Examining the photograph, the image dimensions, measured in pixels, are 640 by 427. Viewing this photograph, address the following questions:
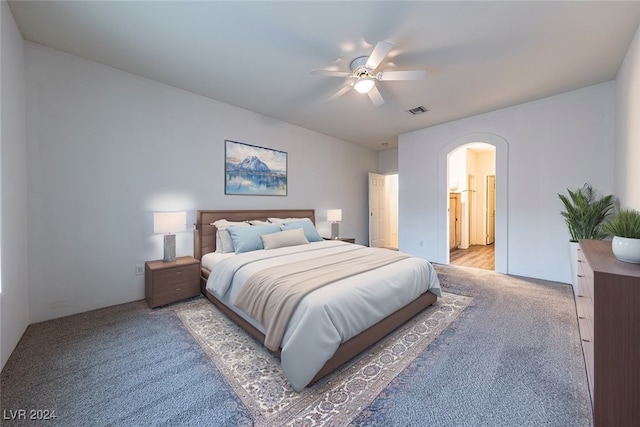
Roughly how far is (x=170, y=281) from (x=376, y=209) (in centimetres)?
516

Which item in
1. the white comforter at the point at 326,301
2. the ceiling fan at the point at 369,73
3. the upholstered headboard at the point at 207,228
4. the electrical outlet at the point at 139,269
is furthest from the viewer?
the upholstered headboard at the point at 207,228

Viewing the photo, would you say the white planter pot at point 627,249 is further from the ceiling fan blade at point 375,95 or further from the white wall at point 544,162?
the white wall at point 544,162

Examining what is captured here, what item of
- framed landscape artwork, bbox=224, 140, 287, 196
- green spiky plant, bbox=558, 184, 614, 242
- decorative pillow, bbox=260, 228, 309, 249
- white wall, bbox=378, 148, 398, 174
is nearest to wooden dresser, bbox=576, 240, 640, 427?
green spiky plant, bbox=558, 184, 614, 242

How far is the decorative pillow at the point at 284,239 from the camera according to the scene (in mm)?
3379

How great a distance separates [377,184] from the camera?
22.3 ft

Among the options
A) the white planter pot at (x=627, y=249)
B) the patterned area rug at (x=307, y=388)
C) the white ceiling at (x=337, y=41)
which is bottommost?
the patterned area rug at (x=307, y=388)

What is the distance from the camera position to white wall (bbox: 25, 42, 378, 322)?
8.33 feet

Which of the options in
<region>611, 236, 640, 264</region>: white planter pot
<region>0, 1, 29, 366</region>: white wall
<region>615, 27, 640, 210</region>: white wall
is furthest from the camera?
<region>615, 27, 640, 210</region>: white wall

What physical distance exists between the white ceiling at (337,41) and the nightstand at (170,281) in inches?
92.7

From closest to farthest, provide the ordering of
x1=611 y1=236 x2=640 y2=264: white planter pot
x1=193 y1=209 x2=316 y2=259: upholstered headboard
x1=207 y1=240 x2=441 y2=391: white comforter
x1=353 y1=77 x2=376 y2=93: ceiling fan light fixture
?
x1=611 y1=236 x2=640 y2=264: white planter pot → x1=207 y1=240 x2=441 y2=391: white comforter → x1=353 y1=77 x2=376 y2=93: ceiling fan light fixture → x1=193 y1=209 x2=316 y2=259: upholstered headboard

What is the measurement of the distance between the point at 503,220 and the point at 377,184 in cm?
314

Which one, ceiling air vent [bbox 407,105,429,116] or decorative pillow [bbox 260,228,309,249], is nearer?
decorative pillow [bbox 260,228,309,249]

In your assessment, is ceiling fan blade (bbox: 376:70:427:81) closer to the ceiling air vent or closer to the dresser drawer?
the ceiling air vent

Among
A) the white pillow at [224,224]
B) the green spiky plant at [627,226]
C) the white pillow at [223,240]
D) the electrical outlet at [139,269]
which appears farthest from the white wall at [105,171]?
the green spiky plant at [627,226]
